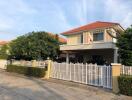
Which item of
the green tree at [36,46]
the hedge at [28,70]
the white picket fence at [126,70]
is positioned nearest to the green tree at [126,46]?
the white picket fence at [126,70]

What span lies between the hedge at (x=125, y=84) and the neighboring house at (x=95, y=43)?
960 cm

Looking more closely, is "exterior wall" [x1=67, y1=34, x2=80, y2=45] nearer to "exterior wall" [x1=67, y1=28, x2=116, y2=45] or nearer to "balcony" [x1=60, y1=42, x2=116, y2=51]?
"exterior wall" [x1=67, y1=28, x2=116, y2=45]

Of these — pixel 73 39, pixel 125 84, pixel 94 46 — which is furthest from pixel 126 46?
pixel 73 39

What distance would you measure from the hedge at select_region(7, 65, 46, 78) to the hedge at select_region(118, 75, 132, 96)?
9.24m

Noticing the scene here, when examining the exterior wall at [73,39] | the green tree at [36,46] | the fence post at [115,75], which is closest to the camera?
the fence post at [115,75]

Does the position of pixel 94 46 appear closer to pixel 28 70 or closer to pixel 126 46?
pixel 28 70

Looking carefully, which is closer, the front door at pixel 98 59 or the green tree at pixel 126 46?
the green tree at pixel 126 46

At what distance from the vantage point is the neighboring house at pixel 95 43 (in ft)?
73.2

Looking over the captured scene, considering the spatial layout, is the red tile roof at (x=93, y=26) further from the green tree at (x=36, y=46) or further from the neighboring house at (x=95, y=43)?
the green tree at (x=36, y=46)

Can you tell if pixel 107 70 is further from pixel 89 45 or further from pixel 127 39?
pixel 89 45

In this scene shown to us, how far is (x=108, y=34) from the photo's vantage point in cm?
2397

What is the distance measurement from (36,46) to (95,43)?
6945 mm

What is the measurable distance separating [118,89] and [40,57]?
15.0 meters

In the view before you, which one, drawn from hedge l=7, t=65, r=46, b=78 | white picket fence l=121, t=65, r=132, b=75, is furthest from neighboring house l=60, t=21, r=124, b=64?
white picket fence l=121, t=65, r=132, b=75
